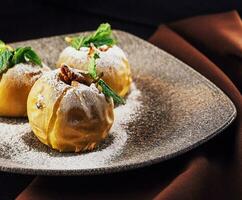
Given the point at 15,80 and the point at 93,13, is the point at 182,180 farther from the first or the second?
the point at 93,13

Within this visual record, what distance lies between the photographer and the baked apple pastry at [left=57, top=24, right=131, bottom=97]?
147 centimetres

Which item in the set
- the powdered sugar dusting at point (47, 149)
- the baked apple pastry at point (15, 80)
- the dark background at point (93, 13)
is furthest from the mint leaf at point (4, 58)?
the dark background at point (93, 13)

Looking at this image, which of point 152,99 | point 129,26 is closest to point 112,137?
point 152,99

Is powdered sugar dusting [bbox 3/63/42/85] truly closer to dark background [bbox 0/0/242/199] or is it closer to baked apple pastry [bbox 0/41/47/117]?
baked apple pastry [bbox 0/41/47/117]

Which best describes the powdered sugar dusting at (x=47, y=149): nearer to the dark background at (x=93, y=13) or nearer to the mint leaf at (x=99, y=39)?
the mint leaf at (x=99, y=39)

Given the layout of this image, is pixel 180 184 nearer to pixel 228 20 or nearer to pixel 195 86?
pixel 195 86

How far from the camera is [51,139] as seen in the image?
4.13 ft

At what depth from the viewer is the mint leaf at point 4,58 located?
1.39m

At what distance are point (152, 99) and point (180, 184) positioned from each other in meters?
0.37

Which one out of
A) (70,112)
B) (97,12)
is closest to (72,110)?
(70,112)

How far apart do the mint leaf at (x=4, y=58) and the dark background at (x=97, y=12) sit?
748 mm

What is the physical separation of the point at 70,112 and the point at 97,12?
1.05 m

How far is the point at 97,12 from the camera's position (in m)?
2.23

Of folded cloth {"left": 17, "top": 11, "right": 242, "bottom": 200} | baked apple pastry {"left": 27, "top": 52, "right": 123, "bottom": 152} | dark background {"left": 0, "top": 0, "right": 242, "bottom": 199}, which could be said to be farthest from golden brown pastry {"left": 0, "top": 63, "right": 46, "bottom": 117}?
dark background {"left": 0, "top": 0, "right": 242, "bottom": 199}
